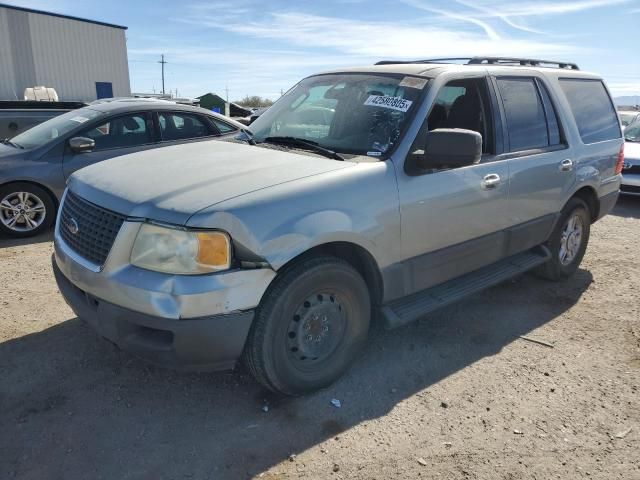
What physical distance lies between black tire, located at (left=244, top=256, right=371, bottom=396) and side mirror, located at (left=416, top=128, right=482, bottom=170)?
2.82ft

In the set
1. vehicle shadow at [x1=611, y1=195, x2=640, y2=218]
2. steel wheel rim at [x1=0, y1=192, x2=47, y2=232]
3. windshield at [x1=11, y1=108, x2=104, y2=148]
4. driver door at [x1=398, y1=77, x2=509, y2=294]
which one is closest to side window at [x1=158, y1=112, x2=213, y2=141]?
windshield at [x1=11, y1=108, x2=104, y2=148]

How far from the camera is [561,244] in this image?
502 cm

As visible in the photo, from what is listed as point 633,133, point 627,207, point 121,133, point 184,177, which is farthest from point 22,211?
point 633,133

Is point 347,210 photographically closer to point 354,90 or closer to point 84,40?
point 354,90

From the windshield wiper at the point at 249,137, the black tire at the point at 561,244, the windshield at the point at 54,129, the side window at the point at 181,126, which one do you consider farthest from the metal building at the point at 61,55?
the black tire at the point at 561,244

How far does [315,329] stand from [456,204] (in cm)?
130

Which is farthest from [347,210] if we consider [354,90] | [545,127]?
→ [545,127]

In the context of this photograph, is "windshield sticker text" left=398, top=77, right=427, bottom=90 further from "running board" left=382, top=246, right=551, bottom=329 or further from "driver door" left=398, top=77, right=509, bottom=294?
"running board" left=382, top=246, right=551, bottom=329

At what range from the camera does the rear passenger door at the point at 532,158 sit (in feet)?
13.4

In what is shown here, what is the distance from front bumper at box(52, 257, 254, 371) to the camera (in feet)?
8.33

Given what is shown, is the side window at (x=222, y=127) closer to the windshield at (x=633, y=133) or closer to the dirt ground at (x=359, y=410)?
the dirt ground at (x=359, y=410)

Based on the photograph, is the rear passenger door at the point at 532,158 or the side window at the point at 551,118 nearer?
the rear passenger door at the point at 532,158

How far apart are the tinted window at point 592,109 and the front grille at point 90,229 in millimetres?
4072

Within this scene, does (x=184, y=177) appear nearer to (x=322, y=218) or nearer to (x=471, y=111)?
(x=322, y=218)
